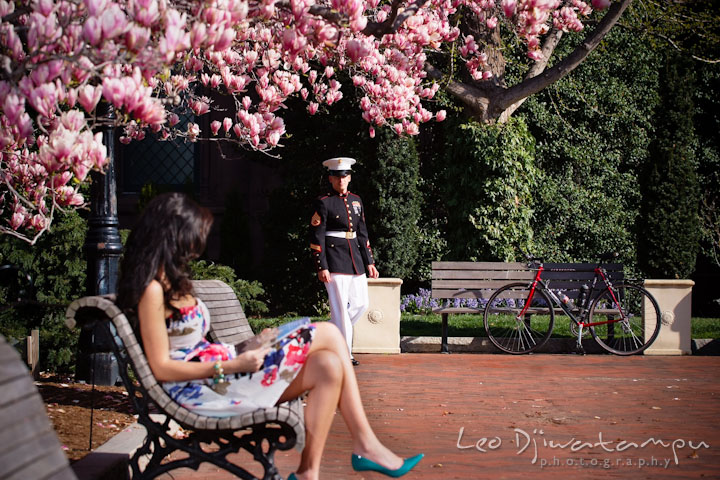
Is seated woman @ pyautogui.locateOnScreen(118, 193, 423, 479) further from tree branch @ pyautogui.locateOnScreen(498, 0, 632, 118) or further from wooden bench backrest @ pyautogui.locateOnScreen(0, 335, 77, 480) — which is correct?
tree branch @ pyautogui.locateOnScreen(498, 0, 632, 118)

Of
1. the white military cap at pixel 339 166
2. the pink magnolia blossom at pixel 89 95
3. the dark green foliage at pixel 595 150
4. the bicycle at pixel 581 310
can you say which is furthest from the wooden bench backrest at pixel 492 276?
the pink magnolia blossom at pixel 89 95

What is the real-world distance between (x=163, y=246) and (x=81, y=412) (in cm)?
249

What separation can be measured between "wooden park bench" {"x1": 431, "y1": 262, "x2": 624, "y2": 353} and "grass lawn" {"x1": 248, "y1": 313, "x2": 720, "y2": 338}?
96 cm

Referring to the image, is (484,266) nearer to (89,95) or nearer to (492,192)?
(492,192)

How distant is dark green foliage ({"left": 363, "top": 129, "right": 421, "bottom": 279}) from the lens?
13.3 metres

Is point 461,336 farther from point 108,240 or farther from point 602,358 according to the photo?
point 108,240

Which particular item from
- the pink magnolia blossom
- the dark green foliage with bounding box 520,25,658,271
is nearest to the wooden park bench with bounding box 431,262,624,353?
the dark green foliage with bounding box 520,25,658,271

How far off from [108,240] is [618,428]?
13.7ft

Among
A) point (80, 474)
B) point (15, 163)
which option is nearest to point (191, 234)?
point (80, 474)

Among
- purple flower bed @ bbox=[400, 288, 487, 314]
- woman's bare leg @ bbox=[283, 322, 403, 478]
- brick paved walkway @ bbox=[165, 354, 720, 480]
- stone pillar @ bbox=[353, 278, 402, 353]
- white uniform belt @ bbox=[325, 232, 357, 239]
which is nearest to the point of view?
woman's bare leg @ bbox=[283, 322, 403, 478]

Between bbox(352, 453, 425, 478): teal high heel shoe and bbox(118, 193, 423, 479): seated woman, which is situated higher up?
bbox(118, 193, 423, 479): seated woman

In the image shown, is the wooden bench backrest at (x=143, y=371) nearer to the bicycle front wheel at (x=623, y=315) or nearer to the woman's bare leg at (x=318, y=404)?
the woman's bare leg at (x=318, y=404)

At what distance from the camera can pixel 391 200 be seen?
13.4m

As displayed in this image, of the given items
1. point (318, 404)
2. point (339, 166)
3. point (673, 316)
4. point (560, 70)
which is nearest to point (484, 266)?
point (673, 316)
